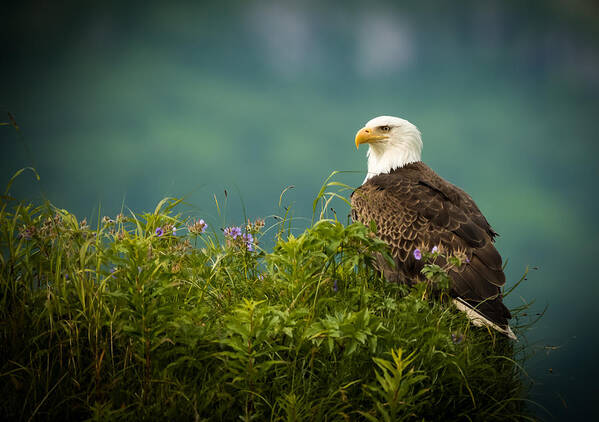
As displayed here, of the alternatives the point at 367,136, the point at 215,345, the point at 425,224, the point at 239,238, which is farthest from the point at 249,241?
the point at 367,136

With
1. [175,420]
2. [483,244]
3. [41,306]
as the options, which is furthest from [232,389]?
[483,244]

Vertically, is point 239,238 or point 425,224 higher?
point 425,224

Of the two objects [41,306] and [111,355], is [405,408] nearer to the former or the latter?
[111,355]

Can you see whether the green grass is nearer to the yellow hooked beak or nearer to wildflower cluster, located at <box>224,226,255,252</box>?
wildflower cluster, located at <box>224,226,255,252</box>

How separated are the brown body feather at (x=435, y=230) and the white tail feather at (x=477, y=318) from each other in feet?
0.14

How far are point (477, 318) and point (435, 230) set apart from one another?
3.59 feet

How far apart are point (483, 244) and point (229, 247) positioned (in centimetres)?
295

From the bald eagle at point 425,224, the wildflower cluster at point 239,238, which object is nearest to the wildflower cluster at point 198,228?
the wildflower cluster at point 239,238

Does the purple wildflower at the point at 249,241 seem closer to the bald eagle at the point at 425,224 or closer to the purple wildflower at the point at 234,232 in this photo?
the purple wildflower at the point at 234,232

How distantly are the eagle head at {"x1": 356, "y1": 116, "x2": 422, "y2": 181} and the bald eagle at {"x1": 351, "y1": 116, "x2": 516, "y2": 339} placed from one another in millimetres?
14

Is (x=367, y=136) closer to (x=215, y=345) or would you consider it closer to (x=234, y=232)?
(x=234, y=232)

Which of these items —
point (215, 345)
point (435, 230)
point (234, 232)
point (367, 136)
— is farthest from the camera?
point (367, 136)

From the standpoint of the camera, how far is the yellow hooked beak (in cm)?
650

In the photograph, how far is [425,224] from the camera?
552 cm
